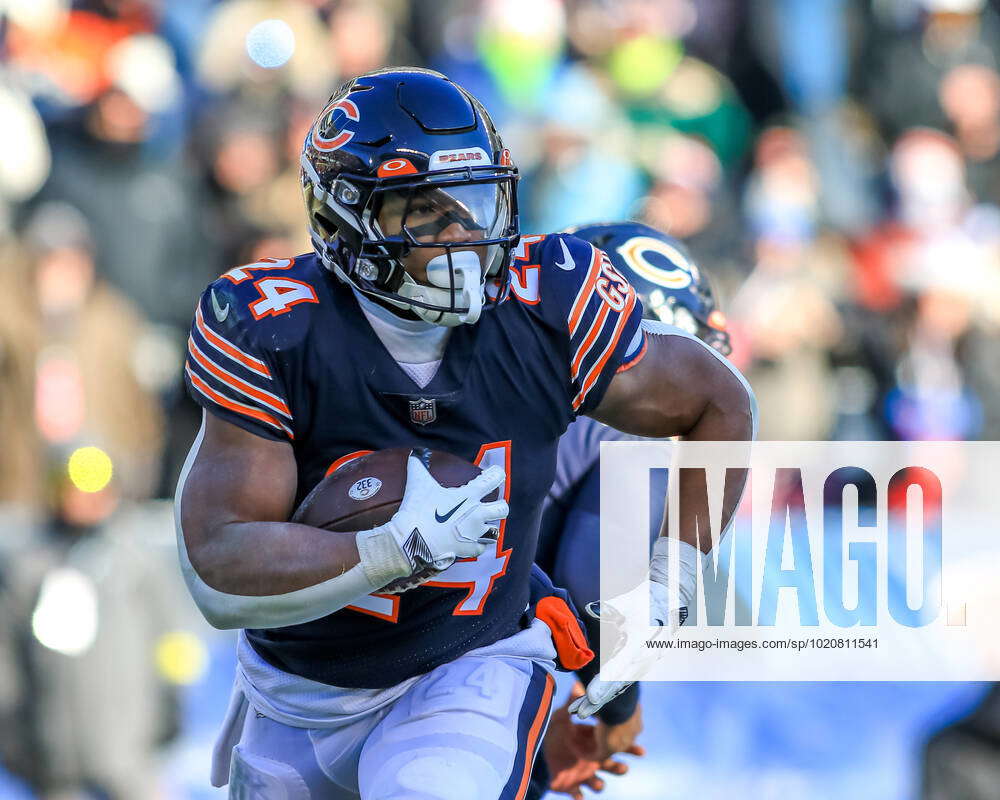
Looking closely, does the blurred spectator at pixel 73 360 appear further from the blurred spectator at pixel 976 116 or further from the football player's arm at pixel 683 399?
the blurred spectator at pixel 976 116

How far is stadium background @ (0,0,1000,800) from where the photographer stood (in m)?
6.02

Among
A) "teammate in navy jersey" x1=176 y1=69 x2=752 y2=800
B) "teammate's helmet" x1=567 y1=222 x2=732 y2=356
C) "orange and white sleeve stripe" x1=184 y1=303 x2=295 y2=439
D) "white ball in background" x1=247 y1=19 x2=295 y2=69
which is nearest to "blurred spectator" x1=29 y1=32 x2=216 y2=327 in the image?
"white ball in background" x1=247 y1=19 x2=295 y2=69

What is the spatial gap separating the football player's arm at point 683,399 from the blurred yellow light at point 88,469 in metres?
3.33

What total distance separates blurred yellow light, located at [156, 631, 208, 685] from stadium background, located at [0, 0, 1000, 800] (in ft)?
0.05

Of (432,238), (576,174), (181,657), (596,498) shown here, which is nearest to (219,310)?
(432,238)

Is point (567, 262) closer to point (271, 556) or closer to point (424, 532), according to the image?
point (424, 532)

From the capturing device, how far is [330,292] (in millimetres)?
3365

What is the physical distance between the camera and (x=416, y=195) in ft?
10.8

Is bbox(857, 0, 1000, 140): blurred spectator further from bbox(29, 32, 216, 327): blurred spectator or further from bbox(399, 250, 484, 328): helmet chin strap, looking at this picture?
bbox(399, 250, 484, 328): helmet chin strap

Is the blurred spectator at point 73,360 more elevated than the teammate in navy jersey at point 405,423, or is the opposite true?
the teammate in navy jersey at point 405,423

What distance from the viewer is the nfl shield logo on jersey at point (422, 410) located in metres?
3.29

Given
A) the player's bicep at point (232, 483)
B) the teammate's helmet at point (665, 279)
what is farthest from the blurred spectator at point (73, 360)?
the player's bicep at point (232, 483)

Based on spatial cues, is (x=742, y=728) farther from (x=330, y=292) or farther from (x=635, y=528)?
(x=330, y=292)

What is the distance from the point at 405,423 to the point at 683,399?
0.70 metres
